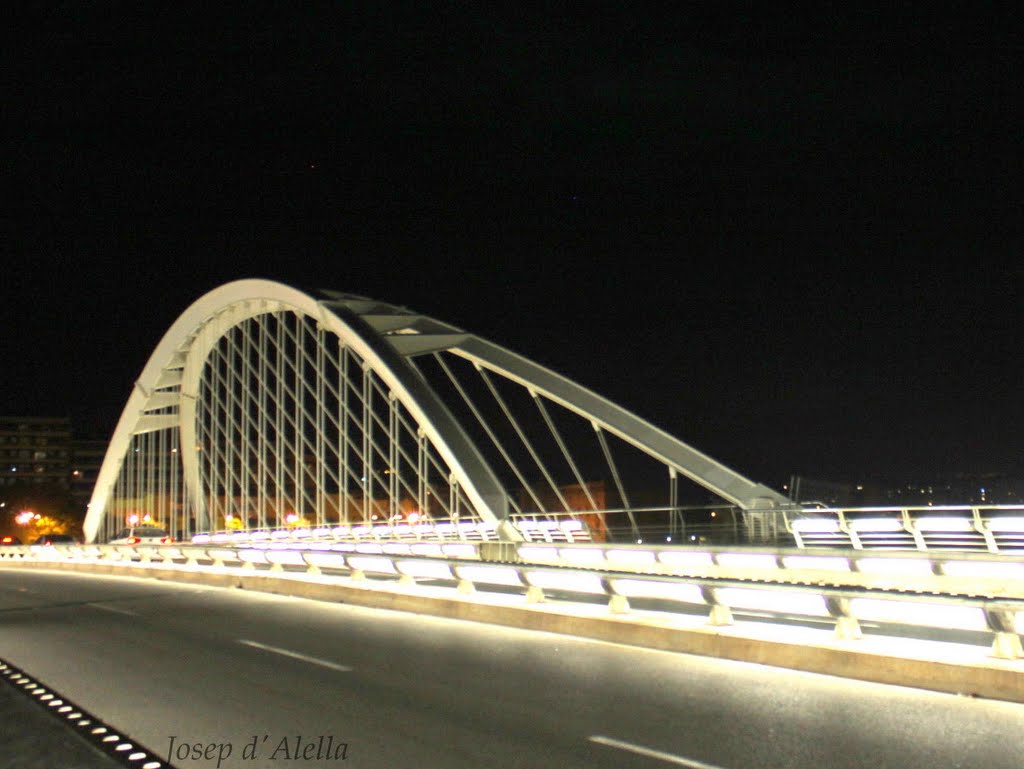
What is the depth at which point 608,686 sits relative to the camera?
882 cm

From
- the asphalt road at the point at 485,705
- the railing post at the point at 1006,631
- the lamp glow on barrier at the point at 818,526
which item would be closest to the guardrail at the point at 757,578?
the railing post at the point at 1006,631

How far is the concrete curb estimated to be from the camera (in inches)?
309

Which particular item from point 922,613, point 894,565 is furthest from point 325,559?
point 922,613

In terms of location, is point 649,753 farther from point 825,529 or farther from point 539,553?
point 539,553

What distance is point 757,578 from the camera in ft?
51.7

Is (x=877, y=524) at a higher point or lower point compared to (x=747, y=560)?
higher

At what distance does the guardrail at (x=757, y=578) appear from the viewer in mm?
8633

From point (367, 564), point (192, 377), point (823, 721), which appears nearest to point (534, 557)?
point (367, 564)

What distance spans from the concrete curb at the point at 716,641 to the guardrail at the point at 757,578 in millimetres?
270

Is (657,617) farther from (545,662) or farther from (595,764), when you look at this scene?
(595,764)

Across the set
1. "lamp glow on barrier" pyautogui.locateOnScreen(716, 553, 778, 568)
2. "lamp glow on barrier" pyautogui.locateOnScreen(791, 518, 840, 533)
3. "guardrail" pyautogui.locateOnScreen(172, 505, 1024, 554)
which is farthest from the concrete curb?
"lamp glow on barrier" pyautogui.locateOnScreen(791, 518, 840, 533)

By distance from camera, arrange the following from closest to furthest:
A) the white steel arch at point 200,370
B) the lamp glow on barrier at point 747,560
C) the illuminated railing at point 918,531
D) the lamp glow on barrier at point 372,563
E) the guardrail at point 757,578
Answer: the guardrail at point 757,578, the lamp glow on barrier at point 747,560, the illuminated railing at point 918,531, the lamp glow on barrier at point 372,563, the white steel arch at point 200,370

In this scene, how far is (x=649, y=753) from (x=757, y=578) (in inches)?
383

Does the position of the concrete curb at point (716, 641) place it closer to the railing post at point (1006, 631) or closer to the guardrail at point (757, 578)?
the railing post at point (1006, 631)
